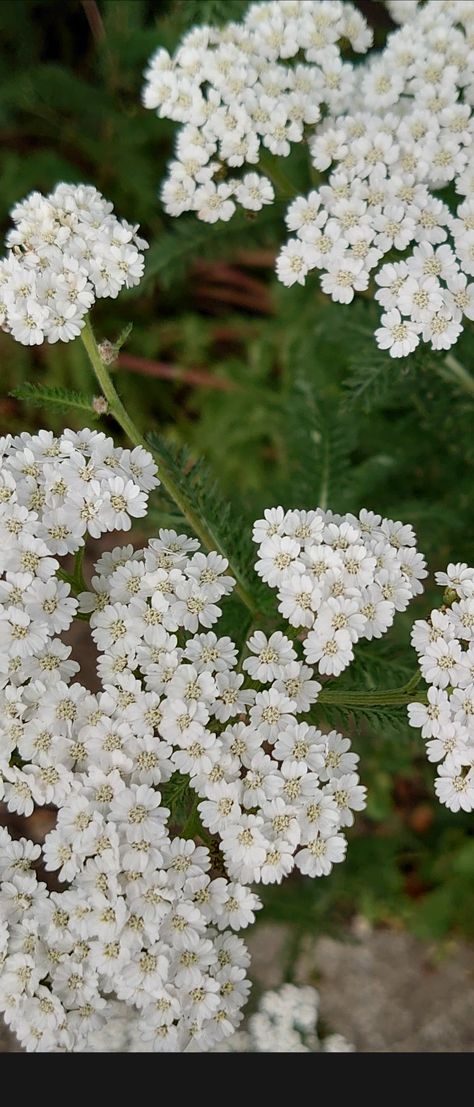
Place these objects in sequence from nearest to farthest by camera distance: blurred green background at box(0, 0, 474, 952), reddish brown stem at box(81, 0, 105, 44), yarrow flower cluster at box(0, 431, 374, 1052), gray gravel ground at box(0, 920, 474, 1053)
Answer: yarrow flower cluster at box(0, 431, 374, 1052) < blurred green background at box(0, 0, 474, 952) < reddish brown stem at box(81, 0, 105, 44) < gray gravel ground at box(0, 920, 474, 1053)

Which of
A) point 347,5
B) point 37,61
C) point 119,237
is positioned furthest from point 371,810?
point 37,61

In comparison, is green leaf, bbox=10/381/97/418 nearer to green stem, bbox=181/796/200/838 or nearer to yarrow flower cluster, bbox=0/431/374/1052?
yarrow flower cluster, bbox=0/431/374/1052

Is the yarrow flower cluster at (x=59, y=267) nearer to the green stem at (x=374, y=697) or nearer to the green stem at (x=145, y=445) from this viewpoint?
the green stem at (x=145, y=445)

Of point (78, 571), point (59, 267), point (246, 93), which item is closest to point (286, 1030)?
point (78, 571)

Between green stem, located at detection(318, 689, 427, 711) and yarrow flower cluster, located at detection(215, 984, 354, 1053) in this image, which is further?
yarrow flower cluster, located at detection(215, 984, 354, 1053)

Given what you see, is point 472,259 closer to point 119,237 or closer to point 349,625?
point 119,237

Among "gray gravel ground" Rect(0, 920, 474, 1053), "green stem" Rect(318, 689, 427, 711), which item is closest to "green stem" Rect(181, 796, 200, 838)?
"green stem" Rect(318, 689, 427, 711)
